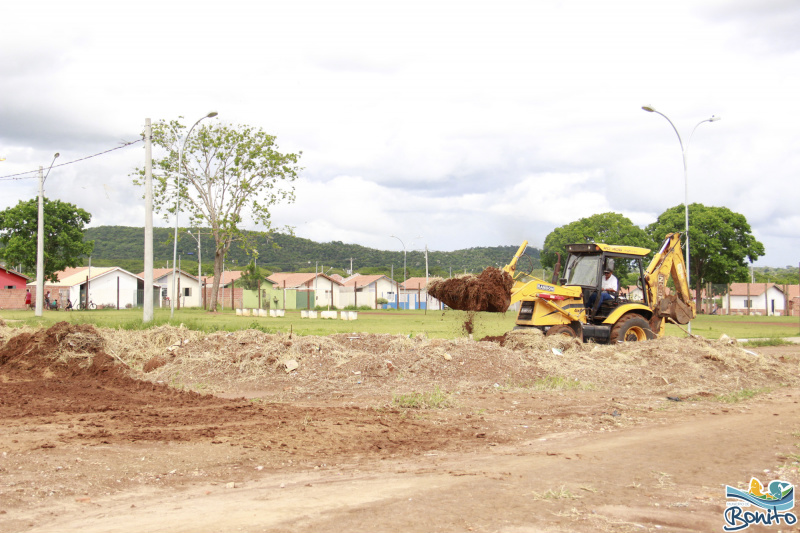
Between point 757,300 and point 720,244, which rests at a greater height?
point 720,244

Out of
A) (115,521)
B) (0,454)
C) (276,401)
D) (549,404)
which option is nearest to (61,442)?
(0,454)

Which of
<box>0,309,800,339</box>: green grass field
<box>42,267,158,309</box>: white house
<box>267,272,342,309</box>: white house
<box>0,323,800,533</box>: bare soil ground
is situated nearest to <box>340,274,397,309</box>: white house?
<box>267,272,342,309</box>: white house

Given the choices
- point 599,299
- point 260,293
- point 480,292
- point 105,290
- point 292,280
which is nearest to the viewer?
point 480,292

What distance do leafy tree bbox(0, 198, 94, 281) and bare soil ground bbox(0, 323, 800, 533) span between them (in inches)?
1773

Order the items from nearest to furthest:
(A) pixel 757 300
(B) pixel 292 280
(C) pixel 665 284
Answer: (C) pixel 665 284 → (A) pixel 757 300 → (B) pixel 292 280

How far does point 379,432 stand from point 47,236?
5677 cm

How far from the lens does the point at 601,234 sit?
207 ft

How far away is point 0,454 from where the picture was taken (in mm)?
7367

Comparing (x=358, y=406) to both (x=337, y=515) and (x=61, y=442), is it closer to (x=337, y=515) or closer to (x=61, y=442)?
(x=61, y=442)

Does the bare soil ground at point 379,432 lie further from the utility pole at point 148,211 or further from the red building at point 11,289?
the red building at point 11,289

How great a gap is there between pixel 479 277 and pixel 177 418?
8.25m

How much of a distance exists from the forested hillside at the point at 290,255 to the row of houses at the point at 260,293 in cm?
1177

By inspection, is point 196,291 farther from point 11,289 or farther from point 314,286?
point 11,289

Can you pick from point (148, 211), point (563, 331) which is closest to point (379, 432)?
point (563, 331)
